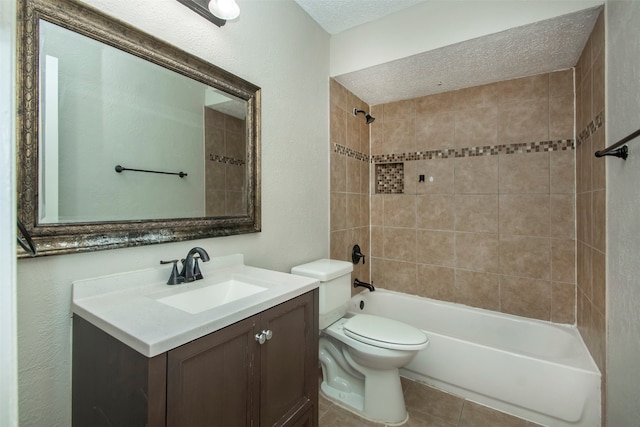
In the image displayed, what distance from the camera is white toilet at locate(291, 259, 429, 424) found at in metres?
1.64

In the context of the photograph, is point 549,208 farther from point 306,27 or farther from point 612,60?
point 306,27

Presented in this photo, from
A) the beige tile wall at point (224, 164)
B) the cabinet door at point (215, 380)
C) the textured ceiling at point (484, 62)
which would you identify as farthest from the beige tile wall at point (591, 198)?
the beige tile wall at point (224, 164)

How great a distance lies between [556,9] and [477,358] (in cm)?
202

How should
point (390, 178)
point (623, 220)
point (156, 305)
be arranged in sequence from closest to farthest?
point (156, 305) → point (623, 220) → point (390, 178)

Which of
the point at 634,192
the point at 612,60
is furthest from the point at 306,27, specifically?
the point at 634,192

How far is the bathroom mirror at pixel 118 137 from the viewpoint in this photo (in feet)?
2.93

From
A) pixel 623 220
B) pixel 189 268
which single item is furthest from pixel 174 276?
pixel 623 220

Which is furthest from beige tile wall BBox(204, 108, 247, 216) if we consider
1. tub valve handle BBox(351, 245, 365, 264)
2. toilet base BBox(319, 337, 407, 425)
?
tub valve handle BBox(351, 245, 365, 264)

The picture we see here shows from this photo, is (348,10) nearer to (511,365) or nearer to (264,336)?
(264,336)

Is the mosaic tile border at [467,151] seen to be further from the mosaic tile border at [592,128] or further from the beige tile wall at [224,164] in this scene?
the beige tile wall at [224,164]

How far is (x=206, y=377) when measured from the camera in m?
0.82

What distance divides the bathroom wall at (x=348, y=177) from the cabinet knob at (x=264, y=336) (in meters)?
1.32

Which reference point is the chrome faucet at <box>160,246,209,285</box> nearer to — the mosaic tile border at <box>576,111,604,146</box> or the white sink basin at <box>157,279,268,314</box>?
the white sink basin at <box>157,279,268,314</box>

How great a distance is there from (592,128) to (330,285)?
177 centimetres
